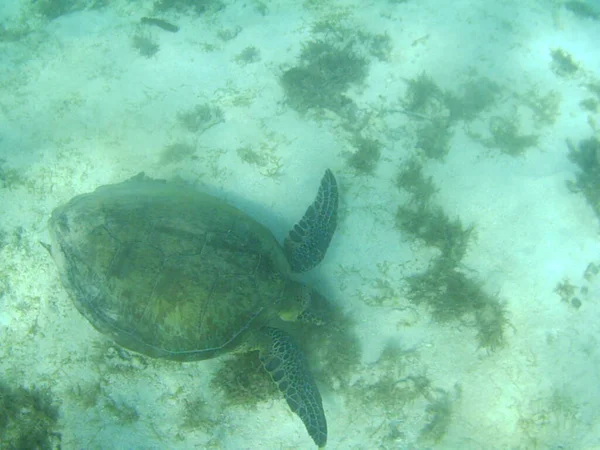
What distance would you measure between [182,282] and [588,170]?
4.88 meters

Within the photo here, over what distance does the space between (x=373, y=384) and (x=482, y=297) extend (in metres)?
1.44

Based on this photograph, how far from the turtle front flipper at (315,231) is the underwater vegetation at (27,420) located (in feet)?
9.16

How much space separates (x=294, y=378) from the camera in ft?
10.5

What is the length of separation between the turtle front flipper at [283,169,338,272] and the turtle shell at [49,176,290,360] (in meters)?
0.45

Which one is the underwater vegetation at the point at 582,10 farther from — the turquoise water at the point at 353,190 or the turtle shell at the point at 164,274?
the turtle shell at the point at 164,274

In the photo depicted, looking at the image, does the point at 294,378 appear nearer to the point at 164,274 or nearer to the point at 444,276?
the point at 164,274

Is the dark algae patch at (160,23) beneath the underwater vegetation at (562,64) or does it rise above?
beneath

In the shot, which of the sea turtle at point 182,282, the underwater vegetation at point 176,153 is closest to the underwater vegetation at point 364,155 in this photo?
the sea turtle at point 182,282

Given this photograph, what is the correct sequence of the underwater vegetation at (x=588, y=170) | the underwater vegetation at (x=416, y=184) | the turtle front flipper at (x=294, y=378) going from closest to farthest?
the turtle front flipper at (x=294, y=378) → the underwater vegetation at (x=416, y=184) → the underwater vegetation at (x=588, y=170)

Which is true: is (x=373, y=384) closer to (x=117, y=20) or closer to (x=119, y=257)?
(x=119, y=257)

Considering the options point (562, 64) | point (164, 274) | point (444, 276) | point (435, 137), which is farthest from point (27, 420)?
point (562, 64)

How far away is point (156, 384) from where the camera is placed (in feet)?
11.7

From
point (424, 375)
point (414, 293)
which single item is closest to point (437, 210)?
point (414, 293)

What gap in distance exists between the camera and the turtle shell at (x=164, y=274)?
2.92m
